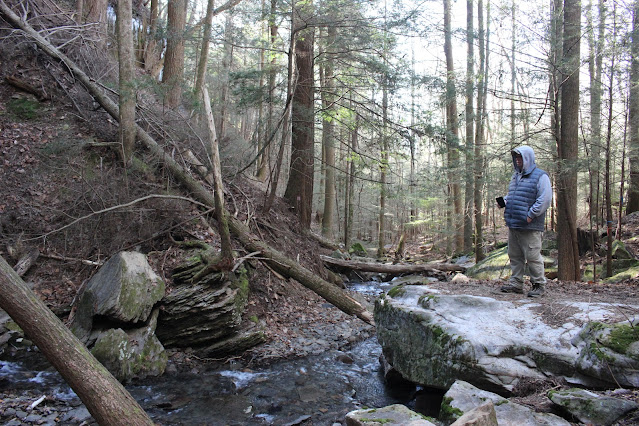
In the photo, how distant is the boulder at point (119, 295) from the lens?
575 cm

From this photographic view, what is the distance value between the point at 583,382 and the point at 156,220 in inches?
285

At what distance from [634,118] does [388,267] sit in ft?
26.3

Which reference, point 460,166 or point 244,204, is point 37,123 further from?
point 460,166

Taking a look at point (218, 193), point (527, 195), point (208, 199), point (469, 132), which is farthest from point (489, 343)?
point (469, 132)

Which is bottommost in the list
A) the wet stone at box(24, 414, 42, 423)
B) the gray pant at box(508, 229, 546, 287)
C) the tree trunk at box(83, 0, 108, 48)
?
the wet stone at box(24, 414, 42, 423)

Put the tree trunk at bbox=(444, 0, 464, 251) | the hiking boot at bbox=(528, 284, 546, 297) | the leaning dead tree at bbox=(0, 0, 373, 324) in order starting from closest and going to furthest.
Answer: the hiking boot at bbox=(528, 284, 546, 297) → the leaning dead tree at bbox=(0, 0, 373, 324) → the tree trunk at bbox=(444, 0, 464, 251)

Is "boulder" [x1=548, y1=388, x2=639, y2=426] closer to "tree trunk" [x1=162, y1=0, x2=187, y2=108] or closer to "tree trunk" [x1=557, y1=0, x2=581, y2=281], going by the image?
"tree trunk" [x1=557, y1=0, x2=581, y2=281]

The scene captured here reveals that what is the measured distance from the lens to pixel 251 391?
5387mm

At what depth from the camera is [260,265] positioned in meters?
8.66

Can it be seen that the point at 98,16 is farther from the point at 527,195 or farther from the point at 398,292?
the point at 527,195

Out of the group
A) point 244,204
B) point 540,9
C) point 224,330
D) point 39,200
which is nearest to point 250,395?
point 224,330

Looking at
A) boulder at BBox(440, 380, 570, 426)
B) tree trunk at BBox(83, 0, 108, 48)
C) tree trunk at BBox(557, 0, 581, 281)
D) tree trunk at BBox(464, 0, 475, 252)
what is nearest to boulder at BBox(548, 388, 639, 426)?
boulder at BBox(440, 380, 570, 426)

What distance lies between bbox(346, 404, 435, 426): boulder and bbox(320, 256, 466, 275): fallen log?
8.54 metres

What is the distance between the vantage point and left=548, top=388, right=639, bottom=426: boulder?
281 centimetres
